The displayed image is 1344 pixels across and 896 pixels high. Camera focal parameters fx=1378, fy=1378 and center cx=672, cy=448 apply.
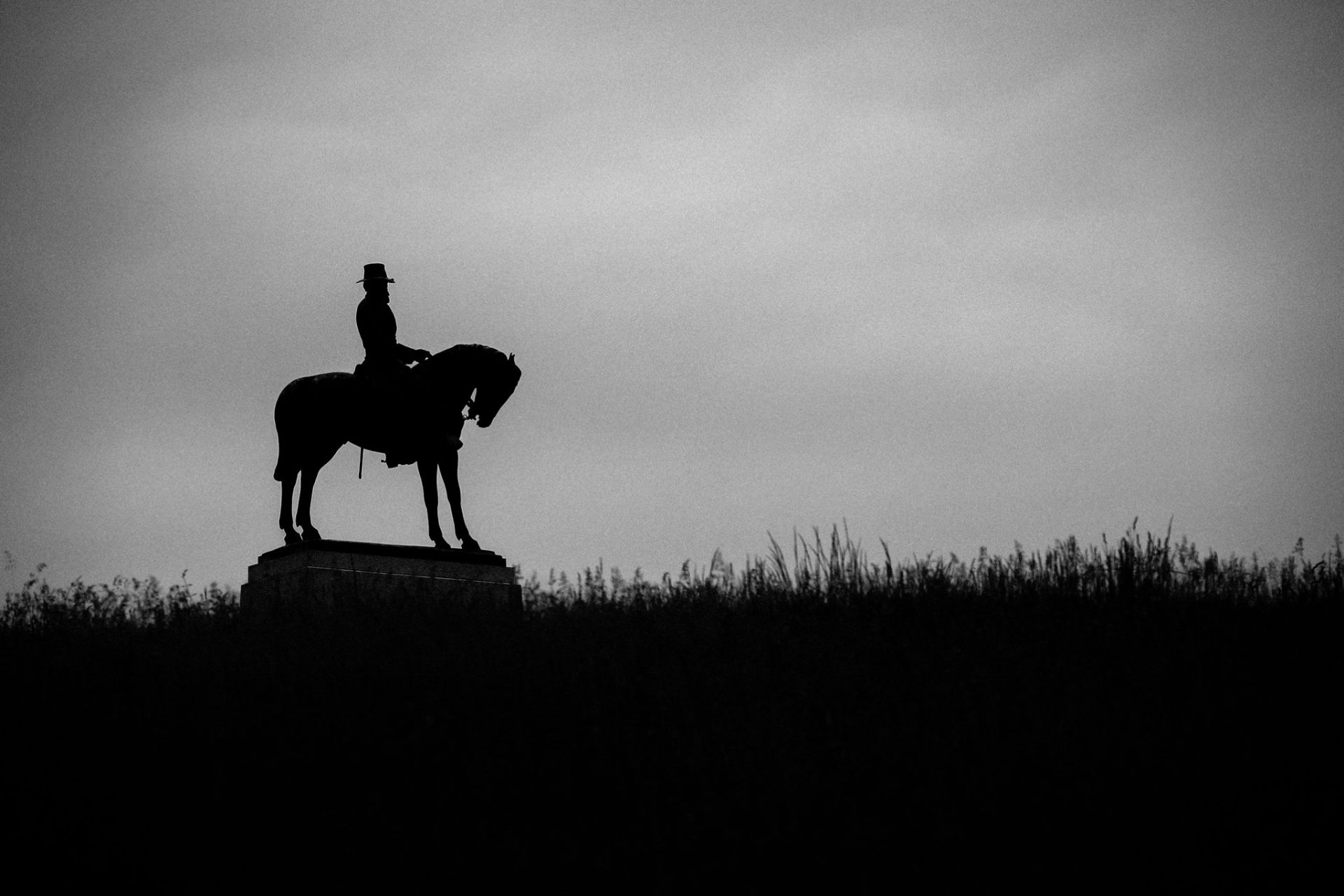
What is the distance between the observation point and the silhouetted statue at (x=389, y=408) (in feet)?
41.8

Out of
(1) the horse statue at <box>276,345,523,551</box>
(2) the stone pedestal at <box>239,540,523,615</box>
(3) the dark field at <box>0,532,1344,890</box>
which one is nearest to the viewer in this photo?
(3) the dark field at <box>0,532,1344,890</box>

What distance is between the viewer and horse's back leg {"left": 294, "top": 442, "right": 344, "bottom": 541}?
12.7 metres

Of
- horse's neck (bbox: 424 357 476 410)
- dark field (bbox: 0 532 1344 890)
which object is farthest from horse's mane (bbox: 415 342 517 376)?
dark field (bbox: 0 532 1344 890)

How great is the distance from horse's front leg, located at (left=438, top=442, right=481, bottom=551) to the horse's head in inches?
13.6

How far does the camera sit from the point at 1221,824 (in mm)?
6949

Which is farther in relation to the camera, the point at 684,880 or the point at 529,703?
the point at 529,703

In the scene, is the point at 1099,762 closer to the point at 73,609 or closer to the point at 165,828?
the point at 165,828

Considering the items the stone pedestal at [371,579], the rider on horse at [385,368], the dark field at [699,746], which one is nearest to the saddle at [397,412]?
the rider on horse at [385,368]

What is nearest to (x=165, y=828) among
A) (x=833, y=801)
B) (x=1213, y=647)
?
(x=833, y=801)

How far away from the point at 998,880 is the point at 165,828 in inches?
165

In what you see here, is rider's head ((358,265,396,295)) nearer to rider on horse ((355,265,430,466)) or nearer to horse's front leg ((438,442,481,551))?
rider on horse ((355,265,430,466))

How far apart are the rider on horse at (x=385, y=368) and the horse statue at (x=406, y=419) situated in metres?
0.01

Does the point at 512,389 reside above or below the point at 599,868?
above

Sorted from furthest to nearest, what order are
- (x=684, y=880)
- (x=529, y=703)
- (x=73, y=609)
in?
(x=73, y=609) < (x=529, y=703) < (x=684, y=880)
